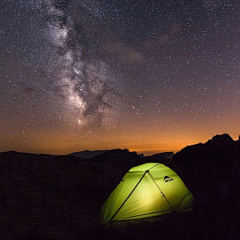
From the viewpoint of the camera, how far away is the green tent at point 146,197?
791cm

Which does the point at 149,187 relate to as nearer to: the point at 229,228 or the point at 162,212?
the point at 162,212

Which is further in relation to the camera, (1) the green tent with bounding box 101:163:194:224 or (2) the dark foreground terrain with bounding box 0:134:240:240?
(1) the green tent with bounding box 101:163:194:224

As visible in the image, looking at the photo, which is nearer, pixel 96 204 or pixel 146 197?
pixel 146 197

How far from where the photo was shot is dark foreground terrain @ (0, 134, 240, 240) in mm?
6930

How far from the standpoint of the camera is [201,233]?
6.39 m

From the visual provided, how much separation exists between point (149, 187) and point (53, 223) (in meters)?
4.07

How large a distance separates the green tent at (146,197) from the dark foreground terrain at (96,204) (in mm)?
312

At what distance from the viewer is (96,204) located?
11.0m

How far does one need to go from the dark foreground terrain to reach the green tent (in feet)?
1.02

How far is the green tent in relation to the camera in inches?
312

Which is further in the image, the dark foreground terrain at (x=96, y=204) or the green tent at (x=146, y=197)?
the green tent at (x=146, y=197)

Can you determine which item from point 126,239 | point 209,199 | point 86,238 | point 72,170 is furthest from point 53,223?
point 72,170

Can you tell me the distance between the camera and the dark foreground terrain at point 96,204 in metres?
6.93

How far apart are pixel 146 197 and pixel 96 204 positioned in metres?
3.92
